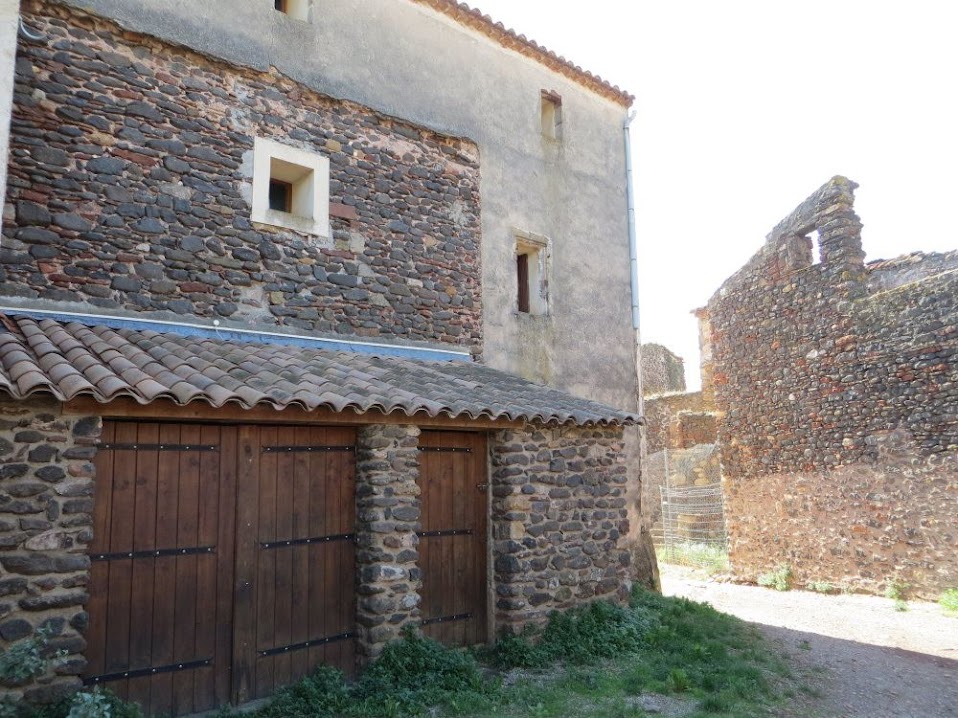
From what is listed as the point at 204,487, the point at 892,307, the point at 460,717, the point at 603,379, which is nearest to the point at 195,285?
the point at 204,487

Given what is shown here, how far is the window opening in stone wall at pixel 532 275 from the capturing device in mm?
9734

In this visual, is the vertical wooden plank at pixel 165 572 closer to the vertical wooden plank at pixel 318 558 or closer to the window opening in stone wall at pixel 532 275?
the vertical wooden plank at pixel 318 558

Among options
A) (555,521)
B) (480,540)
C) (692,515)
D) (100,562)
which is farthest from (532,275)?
(692,515)

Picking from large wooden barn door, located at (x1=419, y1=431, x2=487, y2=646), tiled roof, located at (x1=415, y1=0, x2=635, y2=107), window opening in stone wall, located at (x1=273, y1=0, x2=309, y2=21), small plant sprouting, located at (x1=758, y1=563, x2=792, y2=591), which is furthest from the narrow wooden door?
small plant sprouting, located at (x1=758, y1=563, x2=792, y2=591)

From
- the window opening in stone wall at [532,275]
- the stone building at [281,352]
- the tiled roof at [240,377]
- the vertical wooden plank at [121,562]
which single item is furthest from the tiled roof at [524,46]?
the vertical wooden plank at [121,562]

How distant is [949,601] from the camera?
9188 millimetres

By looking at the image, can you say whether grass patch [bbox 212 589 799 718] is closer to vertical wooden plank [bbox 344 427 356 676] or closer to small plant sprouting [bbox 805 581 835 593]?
vertical wooden plank [bbox 344 427 356 676]

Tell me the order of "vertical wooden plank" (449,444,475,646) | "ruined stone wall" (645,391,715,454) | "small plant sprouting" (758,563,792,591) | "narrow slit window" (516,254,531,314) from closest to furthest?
"vertical wooden plank" (449,444,475,646), "narrow slit window" (516,254,531,314), "small plant sprouting" (758,563,792,591), "ruined stone wall" (645,391,715,454)

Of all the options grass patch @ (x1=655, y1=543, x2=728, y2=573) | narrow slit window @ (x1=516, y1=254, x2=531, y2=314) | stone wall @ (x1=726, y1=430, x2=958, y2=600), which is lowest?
grass patch @ (x1=655, y1=543, x2=728, y2=573)

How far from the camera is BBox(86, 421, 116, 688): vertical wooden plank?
15.3 feet

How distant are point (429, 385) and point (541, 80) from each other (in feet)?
19.0

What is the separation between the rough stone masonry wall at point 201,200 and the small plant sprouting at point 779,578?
693cm

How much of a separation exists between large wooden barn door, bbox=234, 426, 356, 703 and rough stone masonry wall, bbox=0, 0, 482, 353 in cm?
184

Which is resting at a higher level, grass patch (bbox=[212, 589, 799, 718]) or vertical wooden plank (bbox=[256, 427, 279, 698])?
vertical wooden plank (bbox=[256, 427, 279, 698])
